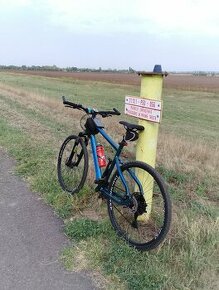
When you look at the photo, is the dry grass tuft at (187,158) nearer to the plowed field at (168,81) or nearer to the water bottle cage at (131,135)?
the water bottle cage at (131,135)

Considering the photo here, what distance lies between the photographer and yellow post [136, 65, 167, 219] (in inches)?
151

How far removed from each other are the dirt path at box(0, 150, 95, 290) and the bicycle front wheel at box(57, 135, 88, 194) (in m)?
0.43

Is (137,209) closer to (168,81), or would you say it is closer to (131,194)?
(131,194)

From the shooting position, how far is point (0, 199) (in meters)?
4.88

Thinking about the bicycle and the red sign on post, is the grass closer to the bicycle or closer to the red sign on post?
the bicycle

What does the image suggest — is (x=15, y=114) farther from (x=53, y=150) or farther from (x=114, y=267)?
(x=114, y=267)

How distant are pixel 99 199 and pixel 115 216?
589 millimetres

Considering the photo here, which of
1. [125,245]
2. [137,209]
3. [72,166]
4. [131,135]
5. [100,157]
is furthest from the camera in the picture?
[72,166]

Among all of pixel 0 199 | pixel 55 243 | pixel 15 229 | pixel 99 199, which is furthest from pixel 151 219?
pixel 0 199

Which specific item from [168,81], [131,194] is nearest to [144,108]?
[131,194]

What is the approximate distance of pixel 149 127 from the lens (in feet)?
13.0

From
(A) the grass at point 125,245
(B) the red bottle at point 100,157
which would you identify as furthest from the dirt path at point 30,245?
(B) the red bottle at point 100,157

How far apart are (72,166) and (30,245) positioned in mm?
1662

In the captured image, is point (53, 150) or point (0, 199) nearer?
point (0, 199)
